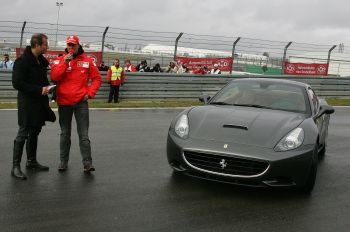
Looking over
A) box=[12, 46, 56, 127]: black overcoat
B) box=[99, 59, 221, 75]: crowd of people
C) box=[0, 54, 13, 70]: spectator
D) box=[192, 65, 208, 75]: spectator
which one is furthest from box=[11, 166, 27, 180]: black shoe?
box=[192, 65, 208, 75]: spectator

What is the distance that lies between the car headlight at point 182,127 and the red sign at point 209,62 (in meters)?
13.0

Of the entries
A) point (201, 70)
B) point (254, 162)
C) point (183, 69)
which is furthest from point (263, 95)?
point (183, 69)

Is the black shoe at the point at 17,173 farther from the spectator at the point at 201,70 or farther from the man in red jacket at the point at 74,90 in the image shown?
the spectator at the point at 201,70

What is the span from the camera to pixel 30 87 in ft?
18.4

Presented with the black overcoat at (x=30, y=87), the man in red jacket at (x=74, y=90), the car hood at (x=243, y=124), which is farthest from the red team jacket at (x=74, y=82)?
the car hood at (x=243, y=124)

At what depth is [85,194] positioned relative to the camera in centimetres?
518

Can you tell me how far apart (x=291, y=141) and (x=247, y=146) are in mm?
523

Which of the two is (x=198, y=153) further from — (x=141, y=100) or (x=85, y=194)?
(x=141, y=100)

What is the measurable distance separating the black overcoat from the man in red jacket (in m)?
0.17

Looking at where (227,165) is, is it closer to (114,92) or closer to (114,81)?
(114,81)

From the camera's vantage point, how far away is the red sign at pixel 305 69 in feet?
Result: 68.9

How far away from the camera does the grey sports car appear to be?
5.20 meters

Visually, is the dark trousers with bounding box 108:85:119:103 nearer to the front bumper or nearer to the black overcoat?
the black overcoat

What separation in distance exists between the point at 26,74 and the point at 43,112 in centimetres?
53
